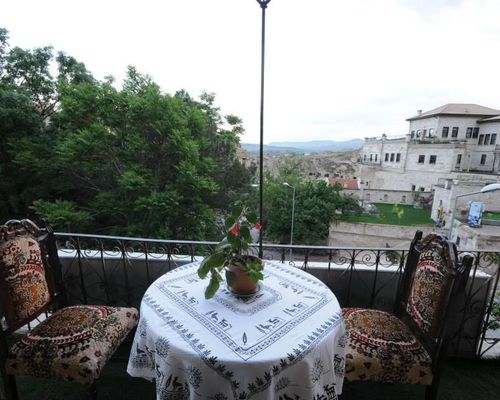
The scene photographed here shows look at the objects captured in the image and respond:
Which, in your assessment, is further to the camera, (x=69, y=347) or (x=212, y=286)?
(x=69, y=347)

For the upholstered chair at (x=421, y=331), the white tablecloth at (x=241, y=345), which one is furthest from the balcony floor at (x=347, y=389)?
the white tablecloth at (x=241, y=345)

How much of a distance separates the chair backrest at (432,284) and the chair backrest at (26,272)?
1.82 meters

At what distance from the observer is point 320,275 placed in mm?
1678

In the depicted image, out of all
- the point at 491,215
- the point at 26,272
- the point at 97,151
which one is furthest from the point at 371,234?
the point at 26,272

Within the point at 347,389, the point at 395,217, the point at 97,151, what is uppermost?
the point at 97,151

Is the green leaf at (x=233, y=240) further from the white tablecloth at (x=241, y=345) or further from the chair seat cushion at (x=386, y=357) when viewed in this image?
the chair seat cushion at (x=386, y=357)

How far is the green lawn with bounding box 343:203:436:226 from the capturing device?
1372cm

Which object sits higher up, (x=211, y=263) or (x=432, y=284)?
(x=211, y=263)

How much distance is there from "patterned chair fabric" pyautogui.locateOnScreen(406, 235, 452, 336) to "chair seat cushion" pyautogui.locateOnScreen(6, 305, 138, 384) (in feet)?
4.73

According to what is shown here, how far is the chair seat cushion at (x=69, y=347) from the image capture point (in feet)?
3.39

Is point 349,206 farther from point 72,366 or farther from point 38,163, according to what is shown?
point 72,366

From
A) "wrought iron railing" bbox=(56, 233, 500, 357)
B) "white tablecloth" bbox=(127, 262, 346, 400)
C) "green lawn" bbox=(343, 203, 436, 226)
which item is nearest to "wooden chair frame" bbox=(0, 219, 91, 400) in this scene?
"wrought iron railing" bbox=(56, 233, 500, 357)

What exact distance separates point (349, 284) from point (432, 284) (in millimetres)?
586

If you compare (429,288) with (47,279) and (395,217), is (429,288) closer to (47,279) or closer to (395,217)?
(47,279)
